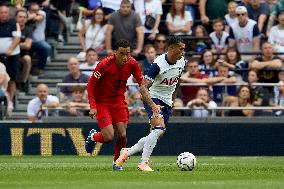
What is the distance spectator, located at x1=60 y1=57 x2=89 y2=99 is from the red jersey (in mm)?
6336

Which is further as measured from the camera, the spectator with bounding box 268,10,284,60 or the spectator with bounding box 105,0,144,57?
the spectator with bounding box 105,0,144,57

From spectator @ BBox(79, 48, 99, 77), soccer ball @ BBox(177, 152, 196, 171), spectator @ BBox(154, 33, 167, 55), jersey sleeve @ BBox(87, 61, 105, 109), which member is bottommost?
soccer ball @ BBox(177, 152, 196, 171)

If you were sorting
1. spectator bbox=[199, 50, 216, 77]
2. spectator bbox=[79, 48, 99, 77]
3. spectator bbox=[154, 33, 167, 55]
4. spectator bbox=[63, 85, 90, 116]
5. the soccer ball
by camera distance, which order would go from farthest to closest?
spectator bbox=[154, 33, 167, 55] < spectator bbox=[79, 48, 99, 77] < spectator bbox=[199, 50, 216, 77] < spectator bbox=[63, 85, 90, 116] < the soccer ball

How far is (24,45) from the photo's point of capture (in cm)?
2591

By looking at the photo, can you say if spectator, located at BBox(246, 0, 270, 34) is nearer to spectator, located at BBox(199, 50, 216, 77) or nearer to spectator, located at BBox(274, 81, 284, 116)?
spectator, located at BBox(199, 50, 216, 77)

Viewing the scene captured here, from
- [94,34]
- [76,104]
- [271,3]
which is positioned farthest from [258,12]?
[76,104]

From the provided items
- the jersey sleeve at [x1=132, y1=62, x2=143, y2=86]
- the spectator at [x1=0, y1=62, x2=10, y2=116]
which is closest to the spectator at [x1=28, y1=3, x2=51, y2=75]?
the spectator at [x1=0, y1=62, x2=10, y2=116]

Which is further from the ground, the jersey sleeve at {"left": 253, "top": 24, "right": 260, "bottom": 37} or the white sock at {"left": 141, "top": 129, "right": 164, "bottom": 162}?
the jersey sleeve at {"left": 253, "top": 24, "right": 260, "bottom": 37}

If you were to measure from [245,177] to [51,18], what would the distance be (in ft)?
42.3

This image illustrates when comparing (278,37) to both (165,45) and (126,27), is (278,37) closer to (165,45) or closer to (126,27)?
(165,45)

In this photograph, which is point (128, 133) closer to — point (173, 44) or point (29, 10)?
point (29, 10)

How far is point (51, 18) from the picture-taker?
26953 mm

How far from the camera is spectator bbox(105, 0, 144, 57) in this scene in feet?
81.3

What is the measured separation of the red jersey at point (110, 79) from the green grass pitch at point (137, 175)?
1.22 metres
